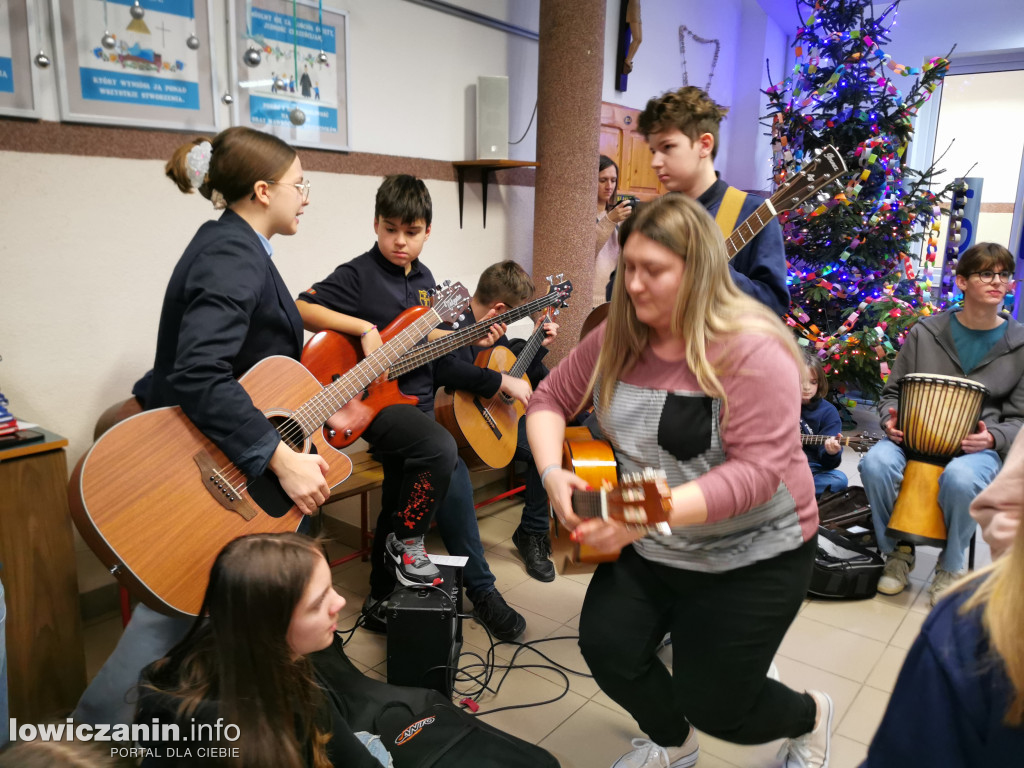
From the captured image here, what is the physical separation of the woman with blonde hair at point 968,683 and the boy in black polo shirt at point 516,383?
7.74 ft

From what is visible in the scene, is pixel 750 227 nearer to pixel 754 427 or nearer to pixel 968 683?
pixel 754 427

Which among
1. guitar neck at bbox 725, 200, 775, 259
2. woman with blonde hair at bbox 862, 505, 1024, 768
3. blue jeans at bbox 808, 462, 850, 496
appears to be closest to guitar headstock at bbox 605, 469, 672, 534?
woman with blonde hair at bbox 862, 505, 1024, 768

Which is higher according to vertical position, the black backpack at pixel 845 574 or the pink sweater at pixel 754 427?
the pink sweater at pixel 754 427

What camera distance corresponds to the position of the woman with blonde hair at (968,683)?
2.32 ft

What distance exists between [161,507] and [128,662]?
0.39 m

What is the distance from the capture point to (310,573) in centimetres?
148

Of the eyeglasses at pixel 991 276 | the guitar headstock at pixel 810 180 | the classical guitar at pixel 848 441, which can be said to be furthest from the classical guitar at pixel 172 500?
the eyeglasses at pixel 991 276

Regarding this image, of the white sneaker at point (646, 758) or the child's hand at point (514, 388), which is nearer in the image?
the white sneaker at point (646, 758)

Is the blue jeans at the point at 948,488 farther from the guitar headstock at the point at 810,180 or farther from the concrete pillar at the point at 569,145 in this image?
the concrete pillar at the point at 569,145

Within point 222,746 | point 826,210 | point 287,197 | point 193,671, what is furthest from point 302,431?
point 826,210

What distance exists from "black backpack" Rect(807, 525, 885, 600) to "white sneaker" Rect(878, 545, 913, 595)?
1.6 inches

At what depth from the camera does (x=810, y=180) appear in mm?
2543

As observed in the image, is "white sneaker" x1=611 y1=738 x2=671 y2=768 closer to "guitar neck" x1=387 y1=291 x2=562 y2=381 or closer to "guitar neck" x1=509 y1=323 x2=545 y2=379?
"guitar neck" x1=387 y1=291 x2=562 y2=381

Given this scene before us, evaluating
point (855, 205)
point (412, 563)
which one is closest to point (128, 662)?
point (412, 563)
